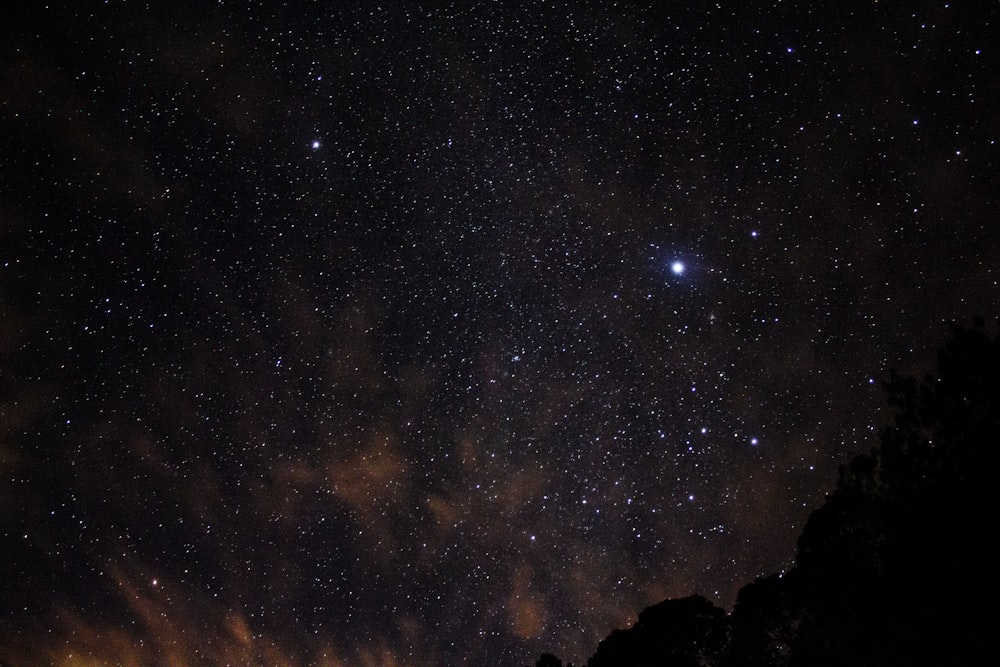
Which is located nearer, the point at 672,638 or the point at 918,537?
the point at 918,537

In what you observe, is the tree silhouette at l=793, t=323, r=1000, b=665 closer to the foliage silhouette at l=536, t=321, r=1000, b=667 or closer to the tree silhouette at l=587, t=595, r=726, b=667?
the foliage silhouette at l=536, t=321, r=1000, b=667

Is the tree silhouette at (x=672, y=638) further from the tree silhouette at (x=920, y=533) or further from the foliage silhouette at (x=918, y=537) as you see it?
the tree silhouette at (x=920, y=533)

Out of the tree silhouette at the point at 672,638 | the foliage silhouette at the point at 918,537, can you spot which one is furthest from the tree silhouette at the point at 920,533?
the tree silhouette at the point at 672,638

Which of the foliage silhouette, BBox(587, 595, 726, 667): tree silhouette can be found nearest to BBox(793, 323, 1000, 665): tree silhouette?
the foliage silhouette

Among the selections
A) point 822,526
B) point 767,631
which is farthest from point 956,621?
point 767,631

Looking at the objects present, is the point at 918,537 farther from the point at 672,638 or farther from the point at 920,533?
the point at 672,638

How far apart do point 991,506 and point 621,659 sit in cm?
1055

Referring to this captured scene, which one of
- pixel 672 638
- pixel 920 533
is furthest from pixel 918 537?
pixel 672 638

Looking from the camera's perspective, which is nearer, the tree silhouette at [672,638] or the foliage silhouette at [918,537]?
the foliage silhouette at [918,537]

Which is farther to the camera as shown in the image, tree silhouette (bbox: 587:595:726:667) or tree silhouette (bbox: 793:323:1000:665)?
tree silhouette (bbox: 587:595:726:667)

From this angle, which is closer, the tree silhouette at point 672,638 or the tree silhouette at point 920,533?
the tree silhouette at point 920,533

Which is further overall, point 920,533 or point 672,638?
point 672,638

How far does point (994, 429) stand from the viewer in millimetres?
6391

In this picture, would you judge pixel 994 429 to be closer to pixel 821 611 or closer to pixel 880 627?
pixel 880 627
